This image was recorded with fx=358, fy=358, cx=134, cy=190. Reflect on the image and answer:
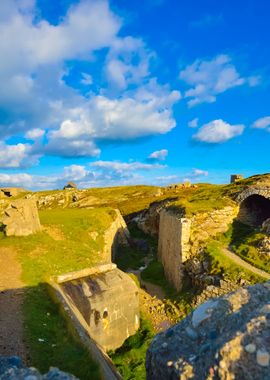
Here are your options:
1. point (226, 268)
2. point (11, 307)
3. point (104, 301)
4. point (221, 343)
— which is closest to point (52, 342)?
point (11, 307)

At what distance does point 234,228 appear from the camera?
30797mm

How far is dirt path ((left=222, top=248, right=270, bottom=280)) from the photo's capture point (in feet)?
72.3

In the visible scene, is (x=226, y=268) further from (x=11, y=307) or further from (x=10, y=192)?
(x=10, y=192)

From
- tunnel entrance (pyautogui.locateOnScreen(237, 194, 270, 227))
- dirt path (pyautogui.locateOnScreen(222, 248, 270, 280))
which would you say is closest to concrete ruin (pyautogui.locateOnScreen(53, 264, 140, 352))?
dirt path (pyautogui.locateOnScreen(222, 248, 270, 280))

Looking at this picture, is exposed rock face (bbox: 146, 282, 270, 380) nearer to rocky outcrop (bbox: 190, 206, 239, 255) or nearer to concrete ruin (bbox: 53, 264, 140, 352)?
concrete ruin (bbox: 53, 264, 140, 352)

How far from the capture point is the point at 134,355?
17.1 metres

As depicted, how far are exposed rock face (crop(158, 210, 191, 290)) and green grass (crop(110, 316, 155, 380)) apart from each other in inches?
324

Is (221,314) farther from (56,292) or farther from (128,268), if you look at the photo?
(128,268)

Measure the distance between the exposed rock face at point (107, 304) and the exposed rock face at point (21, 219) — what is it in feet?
27.0

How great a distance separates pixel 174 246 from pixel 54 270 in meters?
13.2

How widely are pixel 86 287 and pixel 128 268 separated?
54.9ft

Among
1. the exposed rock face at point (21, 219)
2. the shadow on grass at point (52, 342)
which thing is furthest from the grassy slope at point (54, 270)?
the exposed rock face at point (21, 219)

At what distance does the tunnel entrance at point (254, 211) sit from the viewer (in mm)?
32969

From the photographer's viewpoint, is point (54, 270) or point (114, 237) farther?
point (114, 237)
